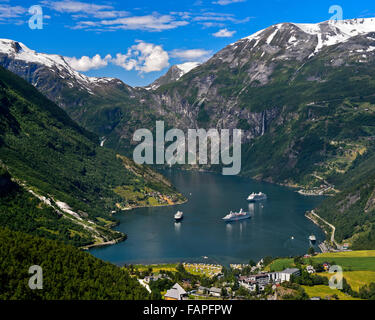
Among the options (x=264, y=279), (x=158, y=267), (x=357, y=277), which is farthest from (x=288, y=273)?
(x=158, y=267)

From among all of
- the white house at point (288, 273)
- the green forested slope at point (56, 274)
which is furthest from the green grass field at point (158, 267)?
the white house at point (288, 273)

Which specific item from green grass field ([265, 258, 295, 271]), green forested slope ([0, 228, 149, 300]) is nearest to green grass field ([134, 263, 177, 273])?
green grass field ([265, 258, 295, 271])

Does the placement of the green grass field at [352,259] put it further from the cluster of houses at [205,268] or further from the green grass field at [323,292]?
the cluster of houses at [205,268]

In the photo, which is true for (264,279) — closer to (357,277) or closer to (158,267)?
(357,277)

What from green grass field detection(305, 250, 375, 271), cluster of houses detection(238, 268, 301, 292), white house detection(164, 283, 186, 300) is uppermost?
green grass field detection(305, 250, 375, 271)

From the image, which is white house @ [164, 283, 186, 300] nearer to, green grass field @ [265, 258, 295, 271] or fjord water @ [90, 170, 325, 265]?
green grass field @ [265, 258, 295, 271]

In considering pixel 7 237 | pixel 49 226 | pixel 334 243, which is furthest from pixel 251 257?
Result: pixel 7 237

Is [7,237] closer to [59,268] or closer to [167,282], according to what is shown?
[59,268]
